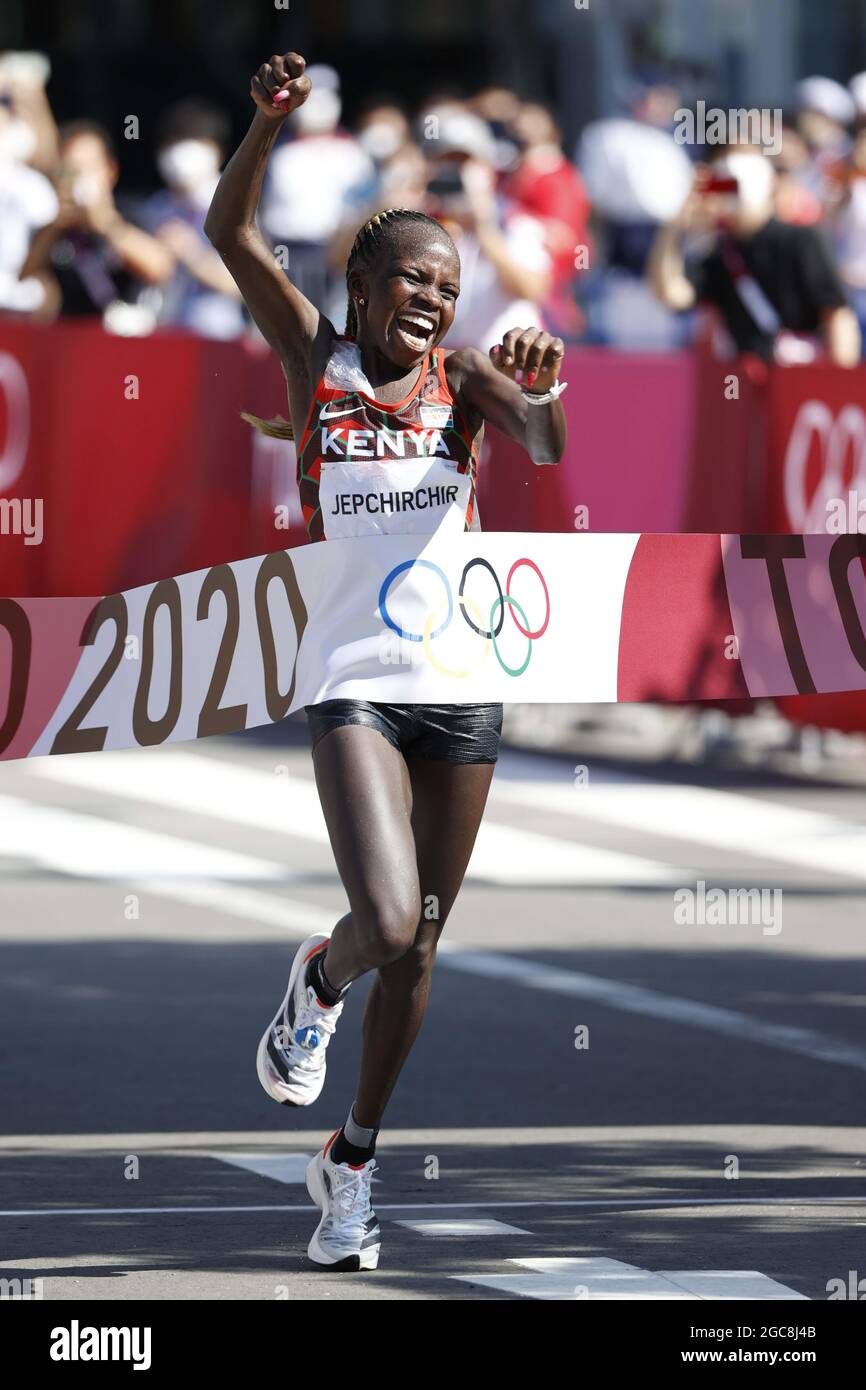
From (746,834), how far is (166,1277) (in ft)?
22.8

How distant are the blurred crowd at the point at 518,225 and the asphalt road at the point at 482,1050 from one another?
10.7ft

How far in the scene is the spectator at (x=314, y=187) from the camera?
19.5 meters

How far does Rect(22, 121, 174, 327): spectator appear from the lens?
1794 centimetres

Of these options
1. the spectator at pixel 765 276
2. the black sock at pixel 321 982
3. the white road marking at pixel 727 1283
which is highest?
the spectator at pixel 765 276

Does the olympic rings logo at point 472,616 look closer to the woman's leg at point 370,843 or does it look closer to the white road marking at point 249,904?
the woman's leg at point 370,843

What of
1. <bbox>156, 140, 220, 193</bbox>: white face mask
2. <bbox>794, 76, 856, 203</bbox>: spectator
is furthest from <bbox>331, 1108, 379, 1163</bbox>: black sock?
<bbox>156, 140, 220, 193</bbox>: white face mask

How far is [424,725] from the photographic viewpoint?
6336 mm

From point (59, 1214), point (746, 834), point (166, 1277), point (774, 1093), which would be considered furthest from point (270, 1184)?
point (746, 834)

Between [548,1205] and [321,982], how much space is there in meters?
0.96

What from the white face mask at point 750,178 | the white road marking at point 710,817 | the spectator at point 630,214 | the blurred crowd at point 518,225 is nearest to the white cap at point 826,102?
the blurred crowd at point 518,225

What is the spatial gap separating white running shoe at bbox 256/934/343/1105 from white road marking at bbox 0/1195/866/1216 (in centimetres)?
57

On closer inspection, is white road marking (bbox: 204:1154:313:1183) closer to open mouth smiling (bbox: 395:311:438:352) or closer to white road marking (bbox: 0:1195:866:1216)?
white road marking (bbox: 0:1195:866:1216)

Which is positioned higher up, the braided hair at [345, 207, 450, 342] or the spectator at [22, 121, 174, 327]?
the spectator at [22, 121, 174, 327]

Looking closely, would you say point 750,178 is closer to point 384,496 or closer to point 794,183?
point 794,183
